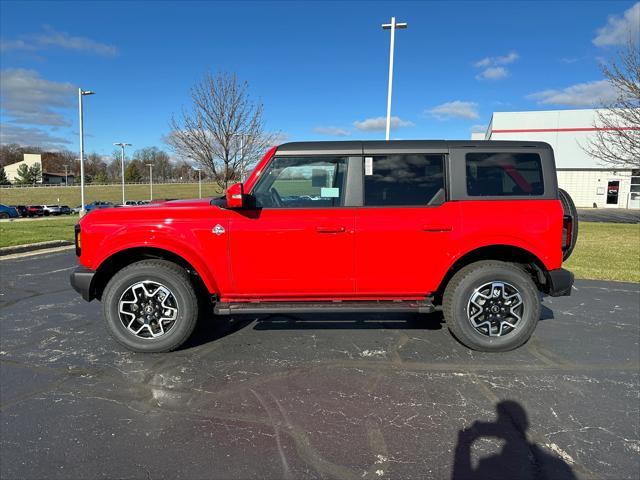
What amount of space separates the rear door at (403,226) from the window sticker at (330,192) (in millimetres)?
265

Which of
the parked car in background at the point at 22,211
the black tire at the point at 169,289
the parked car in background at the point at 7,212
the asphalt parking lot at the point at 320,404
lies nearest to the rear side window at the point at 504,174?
the asphalt parking lot at the point at 320,404

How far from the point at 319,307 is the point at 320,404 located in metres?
1.00

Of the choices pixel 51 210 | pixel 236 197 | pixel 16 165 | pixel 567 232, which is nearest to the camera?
pixel 236 197

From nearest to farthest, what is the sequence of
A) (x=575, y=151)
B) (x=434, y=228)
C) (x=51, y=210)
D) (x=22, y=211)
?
1. (x=434, y=228)
2. (x=575, y=151)
3. (x=22, y=211)
4. (x=51, y=210)

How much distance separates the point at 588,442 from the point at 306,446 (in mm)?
1743

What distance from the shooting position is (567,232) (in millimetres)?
3791

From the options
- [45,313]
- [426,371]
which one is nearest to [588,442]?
[426,371]

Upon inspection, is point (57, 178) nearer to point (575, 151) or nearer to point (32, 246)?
point (32, 246)

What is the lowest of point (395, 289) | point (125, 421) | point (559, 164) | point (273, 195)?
point (125, 421)

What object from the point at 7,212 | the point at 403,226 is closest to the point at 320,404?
the point at 403,226

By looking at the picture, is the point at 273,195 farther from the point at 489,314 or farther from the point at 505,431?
the point at 505,431

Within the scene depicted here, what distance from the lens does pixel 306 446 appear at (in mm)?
2375

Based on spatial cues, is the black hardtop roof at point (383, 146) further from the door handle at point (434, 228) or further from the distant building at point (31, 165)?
the distant building at point (31, 165)

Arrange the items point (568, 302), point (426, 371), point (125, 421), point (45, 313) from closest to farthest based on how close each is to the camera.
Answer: point (125, 421) < point (426, 371) < point (45, 313) < point (568, 302)
